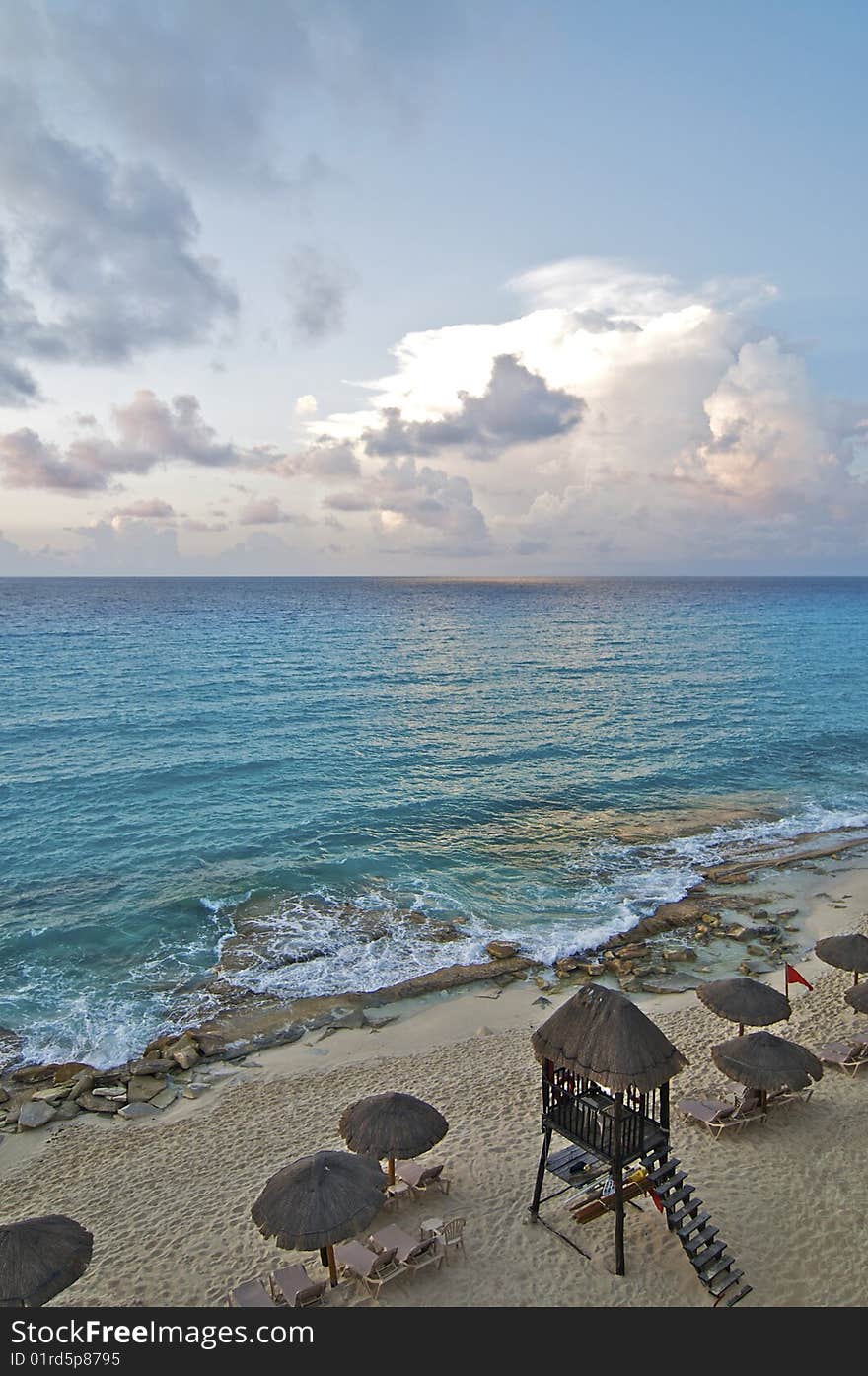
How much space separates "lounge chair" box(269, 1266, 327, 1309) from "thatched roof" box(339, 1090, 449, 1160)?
1.86 meters

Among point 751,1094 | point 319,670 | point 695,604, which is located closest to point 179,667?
point 319,670

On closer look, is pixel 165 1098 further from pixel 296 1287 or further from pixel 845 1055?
pixel 845 1055

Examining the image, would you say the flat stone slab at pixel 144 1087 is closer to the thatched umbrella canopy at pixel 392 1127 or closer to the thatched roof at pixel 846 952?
the thatched umbrella canopy at pixel 392 1127

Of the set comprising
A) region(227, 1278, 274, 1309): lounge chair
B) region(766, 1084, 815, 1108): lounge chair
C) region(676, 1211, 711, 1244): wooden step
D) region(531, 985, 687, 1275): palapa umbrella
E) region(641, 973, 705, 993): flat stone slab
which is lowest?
region(641, 973, 705, 993): flat stone slab

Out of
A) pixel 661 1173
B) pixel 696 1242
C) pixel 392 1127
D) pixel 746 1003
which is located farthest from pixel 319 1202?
pixel 746 1003

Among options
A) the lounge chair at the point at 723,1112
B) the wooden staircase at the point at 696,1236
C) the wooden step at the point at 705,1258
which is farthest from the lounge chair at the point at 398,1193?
the lounge chair at the point at 723,1112

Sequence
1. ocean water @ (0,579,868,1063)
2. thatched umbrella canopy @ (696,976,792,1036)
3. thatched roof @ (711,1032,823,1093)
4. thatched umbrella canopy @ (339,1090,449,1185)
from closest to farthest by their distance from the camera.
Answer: thatched umbrella canopy @ (339,1090,449,1185) → thatched roof @ (711,1032,823,1093) → thatched umbrella canopy @ (696,976,792,1036) → ocean water @ (0,579,868,1063)

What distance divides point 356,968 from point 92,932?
9.63 m

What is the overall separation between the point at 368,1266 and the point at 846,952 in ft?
49.8

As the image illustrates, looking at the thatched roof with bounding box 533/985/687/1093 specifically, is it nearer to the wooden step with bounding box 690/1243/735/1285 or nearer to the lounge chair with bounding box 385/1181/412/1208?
the wooden step with bounding box 690/1243/735/1285

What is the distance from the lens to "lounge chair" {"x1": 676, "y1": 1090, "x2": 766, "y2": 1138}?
15516 millimetres

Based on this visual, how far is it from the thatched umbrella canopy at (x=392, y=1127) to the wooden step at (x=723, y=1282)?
462 centimetres

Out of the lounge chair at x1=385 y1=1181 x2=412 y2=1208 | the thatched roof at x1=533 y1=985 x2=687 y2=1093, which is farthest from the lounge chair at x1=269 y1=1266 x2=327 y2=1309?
the thatched roof at x1=533 y1=985 x2=687 y2=1093
